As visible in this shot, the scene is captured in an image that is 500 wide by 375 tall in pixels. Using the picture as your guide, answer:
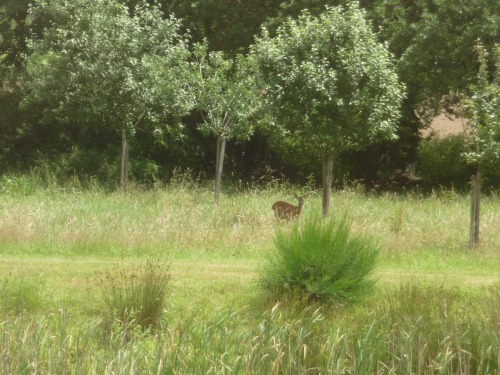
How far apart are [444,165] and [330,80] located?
12.6 meters

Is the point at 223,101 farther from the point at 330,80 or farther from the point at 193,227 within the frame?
the point at 193,227

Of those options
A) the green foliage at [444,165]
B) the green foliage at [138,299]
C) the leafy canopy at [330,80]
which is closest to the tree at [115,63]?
the leafy canopy at [330,80]

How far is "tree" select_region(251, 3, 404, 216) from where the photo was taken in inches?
682

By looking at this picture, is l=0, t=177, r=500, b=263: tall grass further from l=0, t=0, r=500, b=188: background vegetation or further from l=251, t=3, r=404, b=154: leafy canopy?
l=0, t=0, r=500, b=188: background vegetation

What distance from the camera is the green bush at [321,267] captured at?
11.5 meters

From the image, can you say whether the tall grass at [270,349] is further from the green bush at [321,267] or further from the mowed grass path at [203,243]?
the mowed grass path at [203,243]

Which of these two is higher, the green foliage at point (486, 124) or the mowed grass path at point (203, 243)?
the green foliage at point (486, 124)

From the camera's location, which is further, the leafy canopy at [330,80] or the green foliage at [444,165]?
the green foliage at [444,165]

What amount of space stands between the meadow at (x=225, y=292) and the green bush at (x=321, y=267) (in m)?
0.19

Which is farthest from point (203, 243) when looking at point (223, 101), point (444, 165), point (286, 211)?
point (444, 165)

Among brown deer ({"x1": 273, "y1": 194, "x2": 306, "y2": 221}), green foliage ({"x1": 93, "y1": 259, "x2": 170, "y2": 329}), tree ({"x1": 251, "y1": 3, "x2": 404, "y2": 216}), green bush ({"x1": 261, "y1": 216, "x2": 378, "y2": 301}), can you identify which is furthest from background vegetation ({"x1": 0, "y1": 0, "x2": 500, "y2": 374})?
tree ({"x1": 251, "y1": 3, "x2": 404, "y2": 216})

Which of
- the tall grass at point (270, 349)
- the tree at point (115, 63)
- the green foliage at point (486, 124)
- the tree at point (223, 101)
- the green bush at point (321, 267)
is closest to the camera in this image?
the tall grass at point (270, 349)

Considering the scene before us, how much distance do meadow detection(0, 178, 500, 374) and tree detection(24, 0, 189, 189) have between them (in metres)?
3.48

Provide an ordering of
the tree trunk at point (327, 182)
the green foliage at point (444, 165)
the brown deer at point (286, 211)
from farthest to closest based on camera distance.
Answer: the green foliage at point (444, 165)
the tree trunk at point (327, 182)
the brown deer at point (286, 211)
